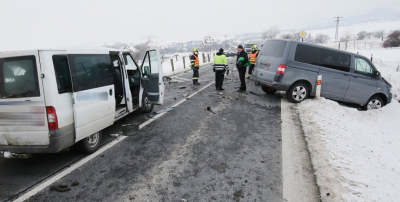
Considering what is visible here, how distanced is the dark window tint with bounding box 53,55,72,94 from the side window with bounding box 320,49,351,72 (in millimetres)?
7239

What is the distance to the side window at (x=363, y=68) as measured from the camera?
7.60m

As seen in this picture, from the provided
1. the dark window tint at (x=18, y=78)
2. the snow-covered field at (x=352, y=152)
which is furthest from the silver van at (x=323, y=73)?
the dark window tint at (x=18, y=78)

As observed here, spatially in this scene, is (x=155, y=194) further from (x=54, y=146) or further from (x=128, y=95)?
(x=128, y=95)

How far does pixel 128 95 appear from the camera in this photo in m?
5.36

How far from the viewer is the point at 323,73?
24.7ft

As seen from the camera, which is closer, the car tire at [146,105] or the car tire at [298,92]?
the car tire at [146,105]

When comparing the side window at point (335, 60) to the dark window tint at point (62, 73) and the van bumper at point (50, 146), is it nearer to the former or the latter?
the dark window tint at point (62, 73)

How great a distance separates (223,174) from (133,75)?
4396 mm

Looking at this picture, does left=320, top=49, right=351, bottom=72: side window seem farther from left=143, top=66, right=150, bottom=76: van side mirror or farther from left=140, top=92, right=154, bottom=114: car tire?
left=140, top=92, right=154, bottom=114: car tire

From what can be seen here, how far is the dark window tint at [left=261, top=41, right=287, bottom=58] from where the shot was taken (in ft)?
24.8

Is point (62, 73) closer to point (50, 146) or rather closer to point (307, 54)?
point (50, 146)

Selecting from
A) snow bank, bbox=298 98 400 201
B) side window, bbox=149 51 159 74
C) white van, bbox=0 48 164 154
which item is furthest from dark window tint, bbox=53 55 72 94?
snow bank, bbox=298 98 400 201

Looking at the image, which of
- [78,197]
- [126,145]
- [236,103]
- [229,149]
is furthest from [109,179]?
[236,103]

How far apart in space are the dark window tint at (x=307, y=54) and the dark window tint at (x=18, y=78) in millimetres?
6882
